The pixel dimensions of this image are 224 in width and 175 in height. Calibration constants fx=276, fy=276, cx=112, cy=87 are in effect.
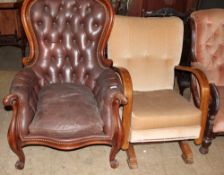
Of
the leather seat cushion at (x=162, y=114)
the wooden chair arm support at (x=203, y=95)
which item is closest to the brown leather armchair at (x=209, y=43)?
the wooden chair arm support at (x=203, y=95)

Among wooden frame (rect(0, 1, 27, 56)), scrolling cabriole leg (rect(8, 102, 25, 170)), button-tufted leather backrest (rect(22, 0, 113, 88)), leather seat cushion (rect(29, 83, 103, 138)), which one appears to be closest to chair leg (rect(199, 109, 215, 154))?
leather seat cushion (rect(29, 83, 103, 138))

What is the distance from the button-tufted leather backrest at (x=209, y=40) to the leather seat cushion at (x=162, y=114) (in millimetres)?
437

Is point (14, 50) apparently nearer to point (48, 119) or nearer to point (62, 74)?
point (62, 74)

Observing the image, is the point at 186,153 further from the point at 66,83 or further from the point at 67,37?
the point at 67,37

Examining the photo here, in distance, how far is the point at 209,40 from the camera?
2293mm

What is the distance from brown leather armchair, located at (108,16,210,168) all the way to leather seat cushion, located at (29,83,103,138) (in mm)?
238

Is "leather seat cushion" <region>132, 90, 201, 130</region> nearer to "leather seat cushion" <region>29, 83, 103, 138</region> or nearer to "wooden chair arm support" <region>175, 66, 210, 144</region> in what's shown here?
"wooden chair arm support" <region>175, 66, 210, 144</region>

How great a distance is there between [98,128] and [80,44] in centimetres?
72

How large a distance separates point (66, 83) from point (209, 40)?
1.23 meters

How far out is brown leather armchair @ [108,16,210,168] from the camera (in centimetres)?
189

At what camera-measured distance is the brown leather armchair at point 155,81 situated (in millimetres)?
1895

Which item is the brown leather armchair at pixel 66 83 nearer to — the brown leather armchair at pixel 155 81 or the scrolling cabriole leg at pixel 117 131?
the scrolling cabriole leg at pixel 117 131

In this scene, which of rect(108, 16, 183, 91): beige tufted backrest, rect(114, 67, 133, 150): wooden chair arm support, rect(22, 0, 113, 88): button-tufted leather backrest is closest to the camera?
rect(114, 67, 133, 150): wooden chair arm support

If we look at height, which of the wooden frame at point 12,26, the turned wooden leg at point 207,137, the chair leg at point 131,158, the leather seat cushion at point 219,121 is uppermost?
the wooden frame at point 12,26
